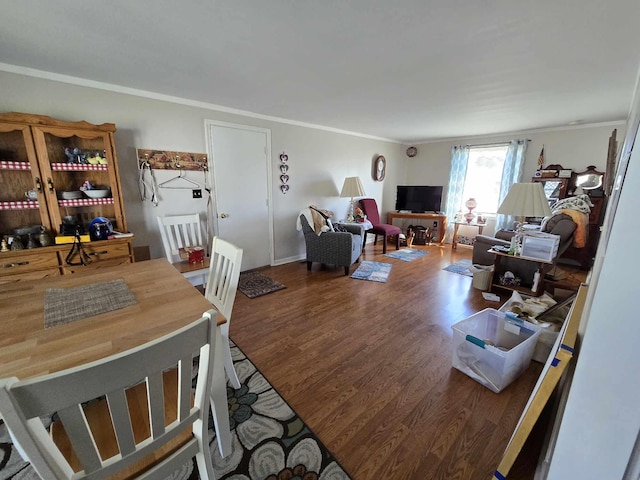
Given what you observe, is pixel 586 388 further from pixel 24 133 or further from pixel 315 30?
pixel 24 133

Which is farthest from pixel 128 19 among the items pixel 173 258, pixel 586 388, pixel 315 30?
pixel 586 388

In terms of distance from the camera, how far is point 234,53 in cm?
187

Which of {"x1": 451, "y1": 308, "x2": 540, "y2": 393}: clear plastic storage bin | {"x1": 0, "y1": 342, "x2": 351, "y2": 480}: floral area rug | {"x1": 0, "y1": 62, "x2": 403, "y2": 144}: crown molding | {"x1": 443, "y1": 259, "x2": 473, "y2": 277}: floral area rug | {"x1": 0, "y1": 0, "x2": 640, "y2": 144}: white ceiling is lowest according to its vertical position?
{"x1": 0, "y1": 342, "x2": 351, "y2": 480}: floral area rug

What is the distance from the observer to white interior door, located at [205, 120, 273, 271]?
328cm

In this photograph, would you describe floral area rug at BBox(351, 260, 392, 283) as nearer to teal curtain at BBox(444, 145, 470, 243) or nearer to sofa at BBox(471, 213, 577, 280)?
sofa at BBox(471, 213, 577, 280)

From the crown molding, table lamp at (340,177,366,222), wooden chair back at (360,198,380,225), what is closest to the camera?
the crown molding

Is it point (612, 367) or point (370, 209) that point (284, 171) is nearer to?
point (370, 209)

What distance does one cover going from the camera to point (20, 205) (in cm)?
210

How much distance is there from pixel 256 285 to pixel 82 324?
2253 millimetres

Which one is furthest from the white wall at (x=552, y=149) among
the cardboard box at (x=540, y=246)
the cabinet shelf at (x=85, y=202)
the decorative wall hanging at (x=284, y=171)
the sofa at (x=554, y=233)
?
the cabinet shelf at (x=85, y=202)

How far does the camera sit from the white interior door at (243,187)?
10.8ft

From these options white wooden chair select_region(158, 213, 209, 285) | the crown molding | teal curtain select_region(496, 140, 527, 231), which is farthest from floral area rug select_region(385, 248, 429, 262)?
white wooden chair select_region(158, 213, 209, 285)

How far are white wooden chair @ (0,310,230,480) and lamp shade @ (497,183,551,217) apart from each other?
9.10 feet

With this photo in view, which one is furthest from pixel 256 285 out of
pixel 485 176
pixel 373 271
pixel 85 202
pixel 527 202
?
pixel 485 176
